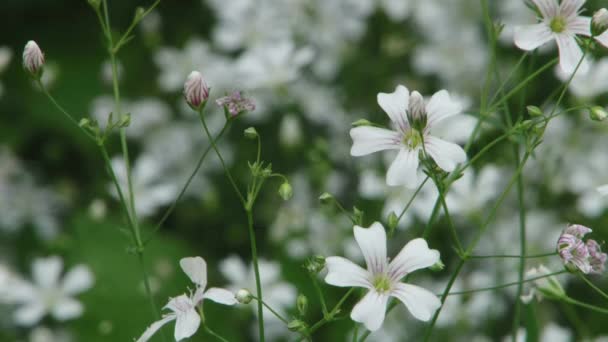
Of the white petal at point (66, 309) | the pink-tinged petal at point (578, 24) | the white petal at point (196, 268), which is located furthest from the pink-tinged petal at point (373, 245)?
the white petal at point (66, 309)

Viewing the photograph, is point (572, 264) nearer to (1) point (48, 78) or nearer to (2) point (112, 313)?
(2) point (112, 313)

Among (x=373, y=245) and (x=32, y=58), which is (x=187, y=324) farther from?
(x=32, y=58)

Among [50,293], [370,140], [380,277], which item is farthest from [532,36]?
[50,293]

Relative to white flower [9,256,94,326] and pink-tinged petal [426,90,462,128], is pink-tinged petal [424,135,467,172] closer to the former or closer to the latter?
pink-tinged petal [426,90,462,128]

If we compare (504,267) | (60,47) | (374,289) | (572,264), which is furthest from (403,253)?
(60,47)

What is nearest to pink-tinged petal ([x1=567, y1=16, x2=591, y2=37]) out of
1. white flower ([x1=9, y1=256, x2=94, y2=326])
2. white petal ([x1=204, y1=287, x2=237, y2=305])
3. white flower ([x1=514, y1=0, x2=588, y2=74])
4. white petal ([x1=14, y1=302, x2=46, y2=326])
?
white flower ([x1=514, y1=0, x2=588, y2=74])
